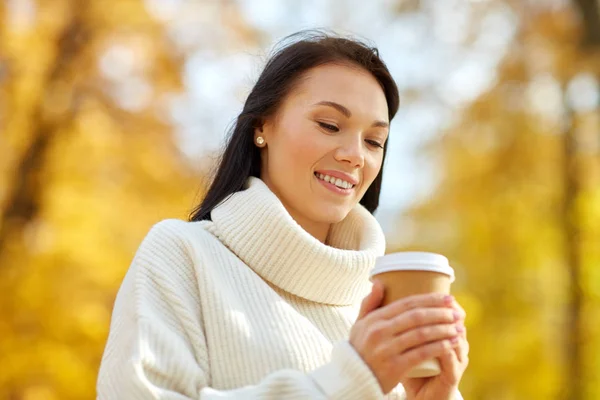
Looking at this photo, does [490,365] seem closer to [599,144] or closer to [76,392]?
[599,144]

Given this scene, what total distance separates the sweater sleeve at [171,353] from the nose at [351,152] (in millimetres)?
444

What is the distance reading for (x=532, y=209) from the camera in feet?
32.3

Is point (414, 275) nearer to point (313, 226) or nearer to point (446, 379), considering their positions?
point (446, 379)

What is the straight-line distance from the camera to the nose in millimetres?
2033

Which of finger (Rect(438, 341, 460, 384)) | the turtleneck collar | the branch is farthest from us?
the branch

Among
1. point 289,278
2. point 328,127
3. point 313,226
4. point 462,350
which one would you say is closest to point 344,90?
point 328,127

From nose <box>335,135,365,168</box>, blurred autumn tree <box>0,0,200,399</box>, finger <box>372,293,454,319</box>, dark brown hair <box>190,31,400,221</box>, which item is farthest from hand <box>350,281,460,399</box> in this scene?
blurred autumn tree <box>0,0,200,399</box>

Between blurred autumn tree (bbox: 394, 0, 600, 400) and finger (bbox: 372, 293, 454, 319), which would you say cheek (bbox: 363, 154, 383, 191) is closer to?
finger (bbox: 372, 293, 454, 319)

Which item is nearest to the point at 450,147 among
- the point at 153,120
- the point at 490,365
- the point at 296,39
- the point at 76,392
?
the point at 490,365

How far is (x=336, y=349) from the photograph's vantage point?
1607 millimetres

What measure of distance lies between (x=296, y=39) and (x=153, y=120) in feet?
18.6

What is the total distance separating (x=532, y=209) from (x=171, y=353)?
8.72 m

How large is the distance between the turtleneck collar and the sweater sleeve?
0.17 metres

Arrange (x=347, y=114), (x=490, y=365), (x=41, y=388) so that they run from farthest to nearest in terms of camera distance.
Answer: (x=490, y=365), (x=41, y=388), (x=347, y=114)
